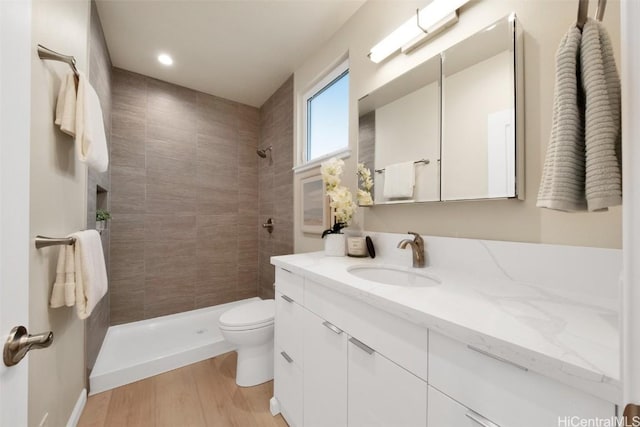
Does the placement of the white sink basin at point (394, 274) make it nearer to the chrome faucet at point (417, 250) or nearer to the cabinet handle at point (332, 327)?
the chrome faucet at point (417, 250)

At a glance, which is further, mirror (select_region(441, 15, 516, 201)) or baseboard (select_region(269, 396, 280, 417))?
baseboard (select_region(269, 396, 280, 417))

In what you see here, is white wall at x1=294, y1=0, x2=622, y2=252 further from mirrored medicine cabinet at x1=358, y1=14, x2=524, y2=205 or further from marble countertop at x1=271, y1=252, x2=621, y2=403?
marble countertop at x1=271, y1=252, x2=621, y2=403

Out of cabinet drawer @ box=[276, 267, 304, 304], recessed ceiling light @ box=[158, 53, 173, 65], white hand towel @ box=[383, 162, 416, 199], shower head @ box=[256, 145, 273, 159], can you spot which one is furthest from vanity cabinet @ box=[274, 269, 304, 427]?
recessed ceiling light @ box=[158, 53, 173, 65]

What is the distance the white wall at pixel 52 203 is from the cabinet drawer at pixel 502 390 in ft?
4.17

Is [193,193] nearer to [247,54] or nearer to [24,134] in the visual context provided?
[247,54]

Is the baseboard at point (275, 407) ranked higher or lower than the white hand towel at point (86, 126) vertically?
lower

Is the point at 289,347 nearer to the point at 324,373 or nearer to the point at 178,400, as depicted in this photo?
the point at 324,373

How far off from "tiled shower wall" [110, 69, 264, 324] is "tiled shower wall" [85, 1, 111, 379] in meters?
0.15

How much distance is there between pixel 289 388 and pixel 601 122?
1524 mm

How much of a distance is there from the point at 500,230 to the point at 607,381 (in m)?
0.66

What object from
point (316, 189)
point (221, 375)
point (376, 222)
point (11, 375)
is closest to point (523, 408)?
point (11, 375)

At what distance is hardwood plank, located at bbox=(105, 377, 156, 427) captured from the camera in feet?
4.40

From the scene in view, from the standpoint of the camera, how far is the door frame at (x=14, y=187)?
14.6 inches

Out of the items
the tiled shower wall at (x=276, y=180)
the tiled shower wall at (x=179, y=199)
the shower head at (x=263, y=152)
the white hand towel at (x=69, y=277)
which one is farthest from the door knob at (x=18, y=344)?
the shower head at (x=263, y=152)
